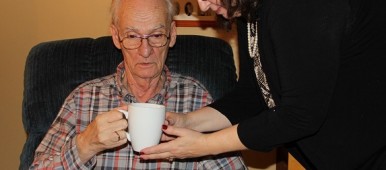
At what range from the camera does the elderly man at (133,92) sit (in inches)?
62.6

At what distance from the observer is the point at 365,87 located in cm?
104

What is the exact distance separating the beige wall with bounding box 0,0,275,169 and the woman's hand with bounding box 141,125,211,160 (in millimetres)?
1117

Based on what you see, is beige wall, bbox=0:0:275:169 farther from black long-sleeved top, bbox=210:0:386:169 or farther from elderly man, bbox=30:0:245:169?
black long-sleeved top, bbox=210:0:386:169

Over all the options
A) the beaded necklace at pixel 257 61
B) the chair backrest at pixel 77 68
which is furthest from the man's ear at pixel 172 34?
the beaded necklace at pixel 257 61

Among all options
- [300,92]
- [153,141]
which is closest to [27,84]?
[153,141]

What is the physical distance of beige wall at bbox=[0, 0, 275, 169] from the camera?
2.35 m

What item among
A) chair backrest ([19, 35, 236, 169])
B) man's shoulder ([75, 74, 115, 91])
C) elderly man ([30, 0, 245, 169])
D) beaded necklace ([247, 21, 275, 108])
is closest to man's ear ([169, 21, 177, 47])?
elderly man ([30, 0, 245, 169])

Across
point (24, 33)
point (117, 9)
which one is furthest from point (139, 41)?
point (24, 33)

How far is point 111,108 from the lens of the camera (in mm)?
1672

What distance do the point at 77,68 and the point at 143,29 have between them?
0.35 meters

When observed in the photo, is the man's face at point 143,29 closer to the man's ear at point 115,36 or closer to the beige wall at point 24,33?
the man's ear at point 115,36

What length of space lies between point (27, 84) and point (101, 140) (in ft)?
2.06

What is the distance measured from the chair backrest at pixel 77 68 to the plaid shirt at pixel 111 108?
0.23ft

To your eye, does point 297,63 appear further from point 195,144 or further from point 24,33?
point 24,33
